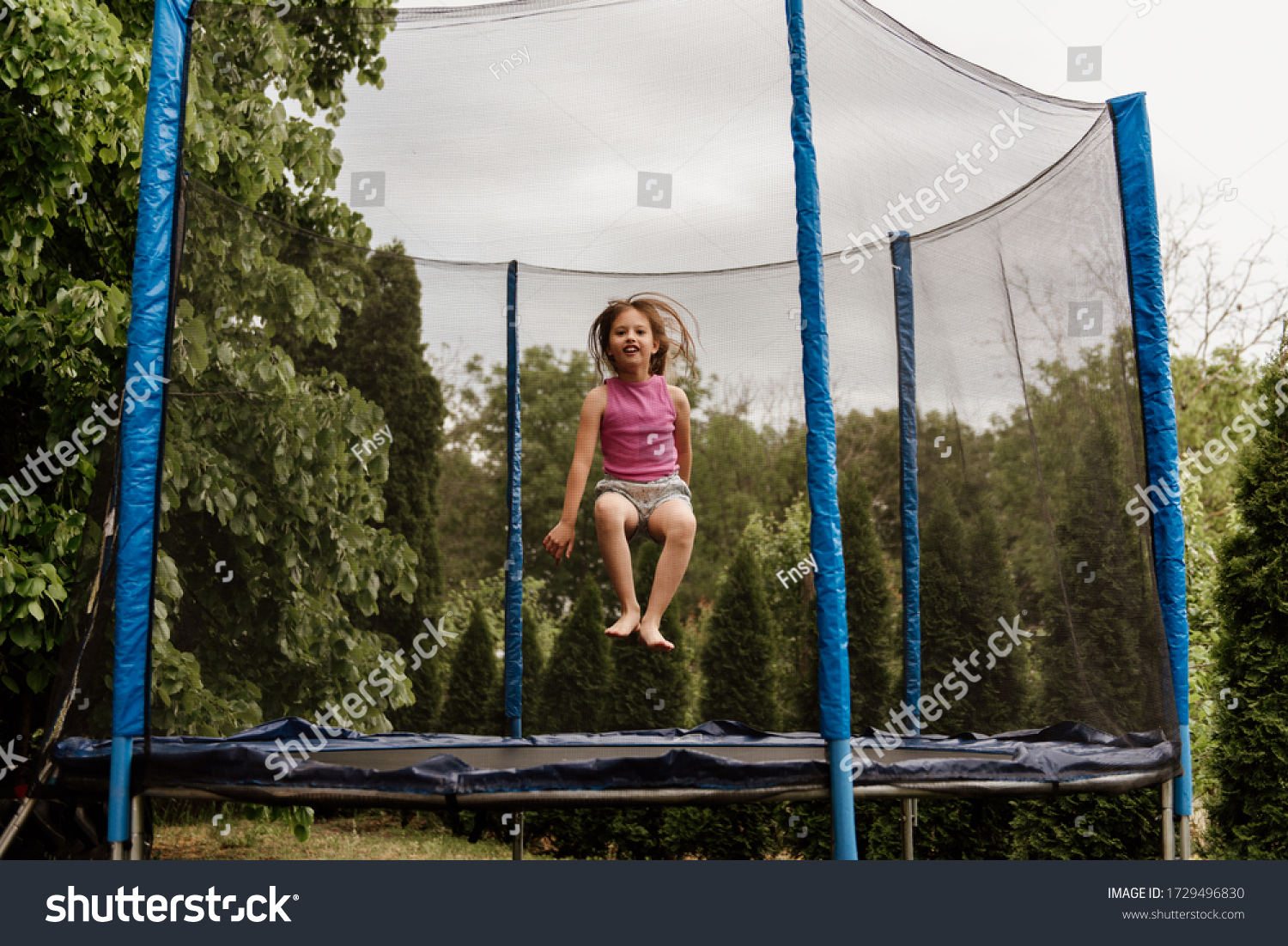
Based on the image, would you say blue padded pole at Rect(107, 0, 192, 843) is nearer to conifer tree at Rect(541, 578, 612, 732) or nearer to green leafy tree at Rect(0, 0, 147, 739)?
green leafy tree at Rect(0, 0, 147, 739)

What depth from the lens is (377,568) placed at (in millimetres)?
2156

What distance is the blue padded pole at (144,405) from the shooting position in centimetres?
168

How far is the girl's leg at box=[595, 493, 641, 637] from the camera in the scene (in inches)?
86.3

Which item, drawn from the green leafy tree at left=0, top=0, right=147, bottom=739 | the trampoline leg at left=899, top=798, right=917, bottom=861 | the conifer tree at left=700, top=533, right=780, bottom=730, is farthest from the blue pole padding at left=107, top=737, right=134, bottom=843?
the trampoline leg at left=899, top=798, right=917, bottom=861

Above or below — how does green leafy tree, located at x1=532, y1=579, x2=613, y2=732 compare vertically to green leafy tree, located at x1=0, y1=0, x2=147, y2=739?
below

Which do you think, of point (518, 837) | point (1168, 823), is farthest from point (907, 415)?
point (518, 837)

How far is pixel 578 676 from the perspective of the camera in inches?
98.4

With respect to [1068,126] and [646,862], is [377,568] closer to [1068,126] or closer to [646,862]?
[646,862]

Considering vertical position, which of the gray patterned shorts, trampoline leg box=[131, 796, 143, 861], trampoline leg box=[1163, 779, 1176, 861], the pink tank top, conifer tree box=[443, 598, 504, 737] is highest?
the pink tank top

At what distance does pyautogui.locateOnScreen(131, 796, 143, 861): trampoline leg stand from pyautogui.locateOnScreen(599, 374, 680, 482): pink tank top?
49.6 inches

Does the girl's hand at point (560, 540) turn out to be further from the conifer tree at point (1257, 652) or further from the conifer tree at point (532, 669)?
the conifer tree at point (1257, 652)

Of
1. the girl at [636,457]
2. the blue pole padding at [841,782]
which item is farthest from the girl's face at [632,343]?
the blue pole padding at [841,782]

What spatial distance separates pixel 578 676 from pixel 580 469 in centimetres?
64

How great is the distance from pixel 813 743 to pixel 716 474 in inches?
30.2
